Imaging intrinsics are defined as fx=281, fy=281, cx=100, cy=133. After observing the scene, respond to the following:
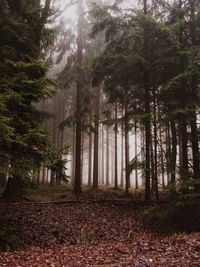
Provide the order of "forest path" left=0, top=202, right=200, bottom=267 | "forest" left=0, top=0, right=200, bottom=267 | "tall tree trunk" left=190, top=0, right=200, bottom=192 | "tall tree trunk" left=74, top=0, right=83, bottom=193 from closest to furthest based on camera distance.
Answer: "forest path" left=0, top=202, right=200, bottom=267 → "forest" left=0, top=0, right=200, bottom=267 → "tall tree trunk" left=190, top=0, right=200, bottom=192 → "tall tree trunk" left=74, top=0, right=83, bottom=193

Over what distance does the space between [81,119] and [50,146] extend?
1025cm

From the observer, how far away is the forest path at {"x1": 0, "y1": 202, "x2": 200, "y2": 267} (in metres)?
7.57

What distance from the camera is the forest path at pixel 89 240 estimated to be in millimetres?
7566

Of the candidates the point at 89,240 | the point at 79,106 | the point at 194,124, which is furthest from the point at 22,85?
the point at 79,106

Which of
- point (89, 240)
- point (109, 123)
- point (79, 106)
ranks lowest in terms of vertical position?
→ point (89, 240)

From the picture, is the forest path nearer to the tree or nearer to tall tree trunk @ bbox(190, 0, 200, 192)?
the tree

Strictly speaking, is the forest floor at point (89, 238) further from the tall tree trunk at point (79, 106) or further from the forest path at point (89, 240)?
the tall tree trunk at point (79, 106)

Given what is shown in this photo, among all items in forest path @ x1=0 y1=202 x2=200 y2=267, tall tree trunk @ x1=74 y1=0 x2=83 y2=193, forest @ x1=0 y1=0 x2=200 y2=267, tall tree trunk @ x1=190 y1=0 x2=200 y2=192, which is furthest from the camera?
tall tree trunk @ x1=74 y1=0 x2=83 y2=193

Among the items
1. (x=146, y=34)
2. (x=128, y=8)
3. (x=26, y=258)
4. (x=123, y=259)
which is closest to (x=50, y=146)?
(x=26, y=258)

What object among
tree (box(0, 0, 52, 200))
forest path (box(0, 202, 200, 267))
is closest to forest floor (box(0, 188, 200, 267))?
forest path (box(0, 202, 200, 267))

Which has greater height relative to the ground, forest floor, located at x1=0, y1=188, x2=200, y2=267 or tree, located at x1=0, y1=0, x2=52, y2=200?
tree, located at x1=0, y1=0, x2=52, y2=200

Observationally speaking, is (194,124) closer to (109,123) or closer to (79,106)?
(109,123)

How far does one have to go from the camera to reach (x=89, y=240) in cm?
1042

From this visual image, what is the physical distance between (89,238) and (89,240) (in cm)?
15
